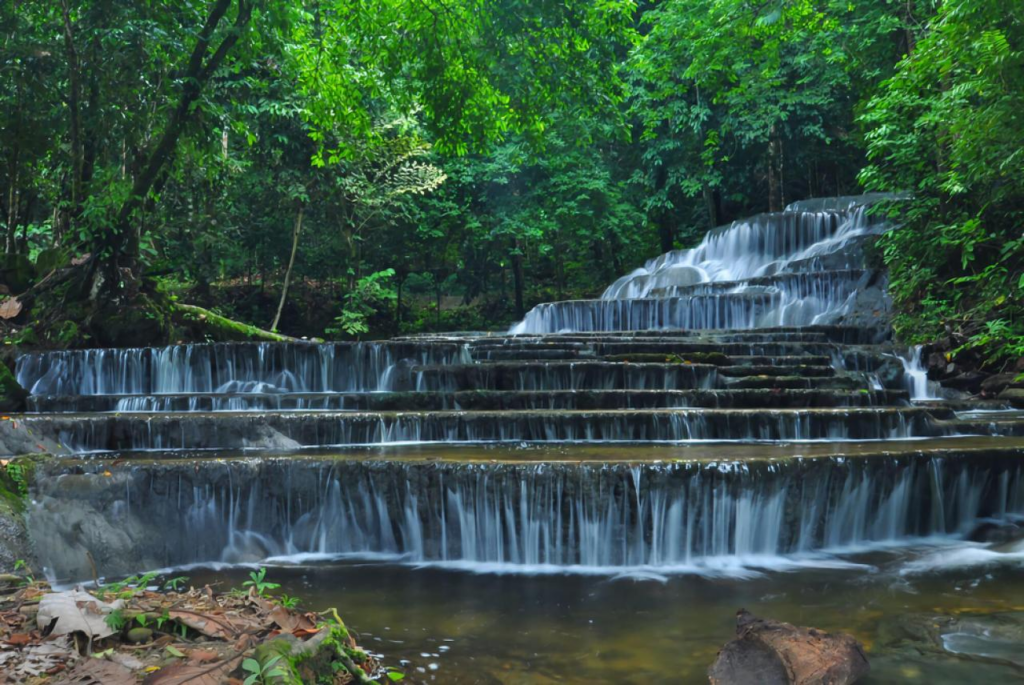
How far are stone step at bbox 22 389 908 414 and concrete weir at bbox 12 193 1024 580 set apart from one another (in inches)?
0.9

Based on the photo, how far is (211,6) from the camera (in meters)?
11.7

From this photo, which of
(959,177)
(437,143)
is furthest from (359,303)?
(959,177)

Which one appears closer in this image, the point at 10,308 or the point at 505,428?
the point at 505,428

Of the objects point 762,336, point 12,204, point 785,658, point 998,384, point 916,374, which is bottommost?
point 785,658

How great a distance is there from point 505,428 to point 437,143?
368 centimetres

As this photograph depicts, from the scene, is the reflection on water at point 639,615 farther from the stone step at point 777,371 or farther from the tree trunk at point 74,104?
the tree trunk at point 74,104

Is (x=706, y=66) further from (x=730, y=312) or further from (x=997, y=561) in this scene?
(x=730, y=312)

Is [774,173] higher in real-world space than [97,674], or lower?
higher

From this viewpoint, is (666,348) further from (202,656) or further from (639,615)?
(202,656)

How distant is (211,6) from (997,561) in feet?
39.5

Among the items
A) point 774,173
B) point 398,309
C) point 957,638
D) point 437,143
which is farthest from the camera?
point 398,309

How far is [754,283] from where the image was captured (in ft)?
49.0

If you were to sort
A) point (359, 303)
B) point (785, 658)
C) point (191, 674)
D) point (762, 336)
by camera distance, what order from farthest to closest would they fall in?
1. point (359, 303)
2. point (762, 336)
3. point (785, 658)
4. point (191, 674)

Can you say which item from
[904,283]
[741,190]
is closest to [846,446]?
[904,283]
